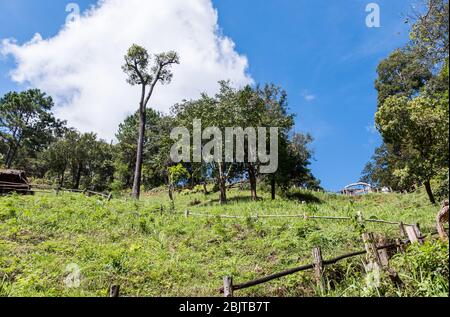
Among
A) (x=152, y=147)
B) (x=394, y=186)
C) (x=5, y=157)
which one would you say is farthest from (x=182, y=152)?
(x=5, y=157)

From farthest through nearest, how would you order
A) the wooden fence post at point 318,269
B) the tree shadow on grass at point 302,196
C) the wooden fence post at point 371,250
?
the tree shadow on grass at point 302,196 → the wooden fence post at point 318,269 → the wooden fence post at point 371,250

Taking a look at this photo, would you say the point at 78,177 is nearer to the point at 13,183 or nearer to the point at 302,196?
the point at 13,183

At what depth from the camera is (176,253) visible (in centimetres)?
1098

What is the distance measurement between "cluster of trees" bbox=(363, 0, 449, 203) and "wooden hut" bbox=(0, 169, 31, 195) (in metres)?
26.0

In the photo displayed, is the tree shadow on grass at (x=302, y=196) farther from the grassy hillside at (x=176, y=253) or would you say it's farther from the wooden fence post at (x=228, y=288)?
the wooden fence post at (x=228, y=288)

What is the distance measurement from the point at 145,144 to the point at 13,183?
24195mm

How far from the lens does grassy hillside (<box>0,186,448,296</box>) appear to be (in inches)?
270

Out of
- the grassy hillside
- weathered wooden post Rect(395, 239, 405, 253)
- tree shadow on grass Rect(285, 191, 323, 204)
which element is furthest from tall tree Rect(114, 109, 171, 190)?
weathered wooden post Rect(395, 239, 405, 253)

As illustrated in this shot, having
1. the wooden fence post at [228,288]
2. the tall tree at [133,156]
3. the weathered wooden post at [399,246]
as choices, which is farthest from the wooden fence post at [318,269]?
the tall tree at [133,156]

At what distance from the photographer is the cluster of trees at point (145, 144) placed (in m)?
29.2

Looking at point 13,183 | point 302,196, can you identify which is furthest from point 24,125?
point 302,196

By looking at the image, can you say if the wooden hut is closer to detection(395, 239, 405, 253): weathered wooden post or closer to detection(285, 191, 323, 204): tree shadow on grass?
detection(285, 191, 323, 204): tree shadow on grass

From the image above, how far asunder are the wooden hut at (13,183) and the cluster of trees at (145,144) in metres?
8.31
